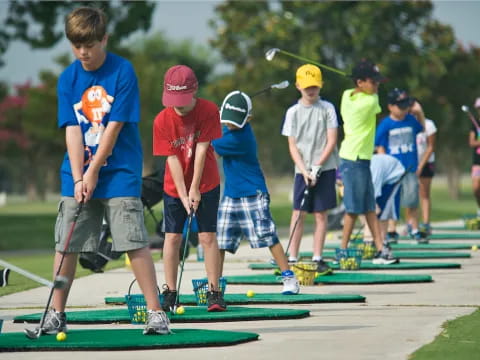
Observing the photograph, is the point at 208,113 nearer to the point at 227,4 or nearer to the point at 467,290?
the point at 467,290

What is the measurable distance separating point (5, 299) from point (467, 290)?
13.7 feet

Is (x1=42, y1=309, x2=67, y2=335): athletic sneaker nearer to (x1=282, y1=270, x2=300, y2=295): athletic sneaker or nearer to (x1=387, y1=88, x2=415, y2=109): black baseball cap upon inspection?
(x1=282, y1=270, x2=300, y2=295): athletic sneaker

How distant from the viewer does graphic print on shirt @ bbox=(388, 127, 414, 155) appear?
15638 millimetres

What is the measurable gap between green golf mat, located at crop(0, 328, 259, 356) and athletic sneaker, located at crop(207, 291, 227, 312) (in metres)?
1.11

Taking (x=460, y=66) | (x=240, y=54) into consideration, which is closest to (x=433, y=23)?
(x=460, y=66)

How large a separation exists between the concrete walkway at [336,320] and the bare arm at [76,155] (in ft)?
3.32

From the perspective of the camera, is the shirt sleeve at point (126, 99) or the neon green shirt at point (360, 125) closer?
the shirt sleeve at point (126, 99)

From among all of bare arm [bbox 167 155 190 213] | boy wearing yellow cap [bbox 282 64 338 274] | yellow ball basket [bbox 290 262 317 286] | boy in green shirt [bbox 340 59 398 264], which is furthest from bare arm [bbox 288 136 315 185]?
bare arm [bbox 167 155 190 213]

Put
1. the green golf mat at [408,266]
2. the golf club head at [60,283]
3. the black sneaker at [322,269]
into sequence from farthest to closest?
the green golf mat at [408,266] < the black sneaker at [322,269] < the golf club head at [60,283]

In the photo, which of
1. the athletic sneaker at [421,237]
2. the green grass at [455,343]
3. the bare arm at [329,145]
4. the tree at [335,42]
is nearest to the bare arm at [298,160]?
the bare arm at [329,145]

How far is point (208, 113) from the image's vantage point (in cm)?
862

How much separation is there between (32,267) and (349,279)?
222 inches

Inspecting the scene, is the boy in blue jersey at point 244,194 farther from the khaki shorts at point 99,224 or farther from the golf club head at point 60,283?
the golf club head at point 60,283

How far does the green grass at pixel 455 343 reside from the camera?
21.6 ft
